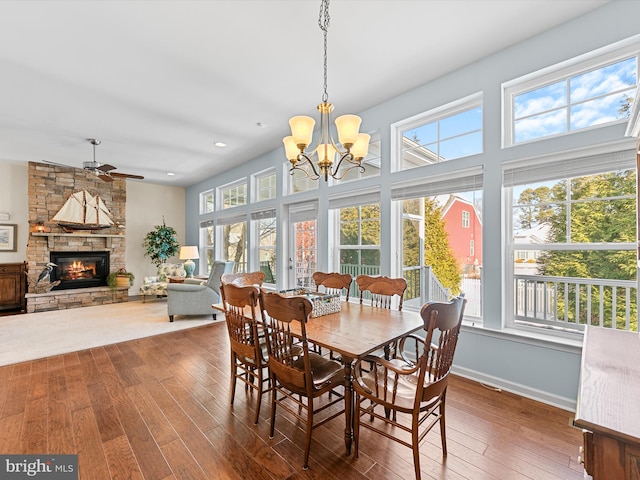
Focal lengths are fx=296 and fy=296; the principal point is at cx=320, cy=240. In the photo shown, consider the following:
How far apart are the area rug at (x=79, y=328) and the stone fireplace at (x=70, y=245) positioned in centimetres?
44

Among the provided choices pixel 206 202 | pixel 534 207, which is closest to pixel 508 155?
pixel 534 207

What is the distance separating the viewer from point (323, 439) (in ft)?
6.47

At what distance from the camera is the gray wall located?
7.23ft

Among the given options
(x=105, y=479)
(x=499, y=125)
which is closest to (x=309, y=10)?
(x=499, y=125)

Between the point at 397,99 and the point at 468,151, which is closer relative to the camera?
the point at 468,151

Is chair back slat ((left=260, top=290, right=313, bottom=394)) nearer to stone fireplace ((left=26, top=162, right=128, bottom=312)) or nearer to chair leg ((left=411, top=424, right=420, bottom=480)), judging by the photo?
chair leg ((left=411, top=424, right=420, bottom=480))

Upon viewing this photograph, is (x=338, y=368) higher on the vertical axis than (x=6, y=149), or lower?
lower

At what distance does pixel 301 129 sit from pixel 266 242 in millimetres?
3786

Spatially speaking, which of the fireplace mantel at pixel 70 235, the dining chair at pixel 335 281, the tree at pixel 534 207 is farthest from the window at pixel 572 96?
the fireplace mantel at pixel 70 235

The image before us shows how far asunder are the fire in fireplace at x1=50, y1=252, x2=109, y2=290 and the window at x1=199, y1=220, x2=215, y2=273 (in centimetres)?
212

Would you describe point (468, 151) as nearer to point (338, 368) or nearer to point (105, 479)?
point (338, 368)

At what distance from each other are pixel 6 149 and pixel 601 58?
317 inches

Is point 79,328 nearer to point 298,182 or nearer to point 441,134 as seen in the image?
point 298,182

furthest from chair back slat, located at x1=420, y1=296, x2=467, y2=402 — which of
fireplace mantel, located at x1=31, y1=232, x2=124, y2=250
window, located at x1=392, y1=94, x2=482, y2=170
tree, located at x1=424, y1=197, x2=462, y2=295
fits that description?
fireplace mantel, located at x1=31, y1=232, x2=124, y2=250
